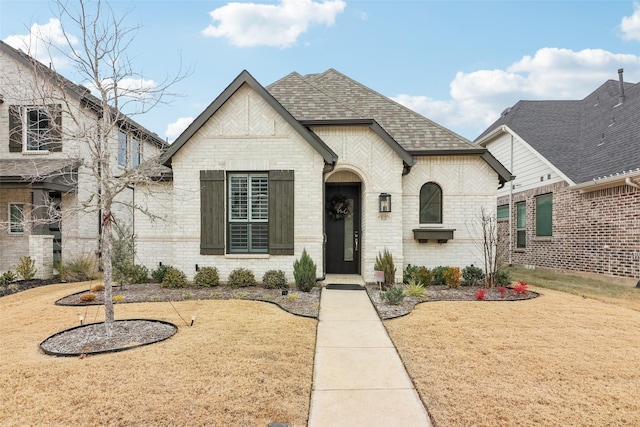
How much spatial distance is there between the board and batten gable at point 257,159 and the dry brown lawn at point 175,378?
3.24 m

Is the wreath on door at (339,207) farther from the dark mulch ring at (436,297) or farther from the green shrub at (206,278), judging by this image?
the green shrub at (206,278)

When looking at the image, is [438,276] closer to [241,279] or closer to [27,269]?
[241,279]

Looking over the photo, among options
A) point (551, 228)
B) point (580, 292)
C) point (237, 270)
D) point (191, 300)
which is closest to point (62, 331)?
point (191, 300)

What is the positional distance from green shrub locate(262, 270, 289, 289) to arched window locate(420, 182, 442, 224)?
465 cm

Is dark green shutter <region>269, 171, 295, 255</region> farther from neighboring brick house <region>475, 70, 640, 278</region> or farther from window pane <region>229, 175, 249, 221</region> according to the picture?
neighboring brick house <region>475, 70, 640, 278</region>

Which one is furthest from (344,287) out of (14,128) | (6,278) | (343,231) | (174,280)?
(14,128)

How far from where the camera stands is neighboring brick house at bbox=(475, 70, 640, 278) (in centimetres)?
1002

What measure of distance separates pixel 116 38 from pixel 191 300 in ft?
17.2

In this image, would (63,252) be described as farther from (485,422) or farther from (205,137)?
(485,422)

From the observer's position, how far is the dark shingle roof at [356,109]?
32.9ft

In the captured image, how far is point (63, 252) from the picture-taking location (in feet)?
37.1

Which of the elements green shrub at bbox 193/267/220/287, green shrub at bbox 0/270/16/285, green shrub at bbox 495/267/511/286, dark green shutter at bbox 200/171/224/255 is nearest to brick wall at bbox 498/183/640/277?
green shrub at bbox 495/267/511/286

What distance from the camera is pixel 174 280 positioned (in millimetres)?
8836

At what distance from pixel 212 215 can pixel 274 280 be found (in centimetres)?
243
